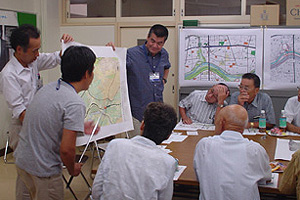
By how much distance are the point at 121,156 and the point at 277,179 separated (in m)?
1.13

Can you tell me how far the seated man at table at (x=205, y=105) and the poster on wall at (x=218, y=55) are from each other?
3.00ft

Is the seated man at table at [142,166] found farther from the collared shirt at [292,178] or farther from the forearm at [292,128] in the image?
the forearm at [292,128]

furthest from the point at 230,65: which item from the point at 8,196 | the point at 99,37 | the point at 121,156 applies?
the point at 121,156

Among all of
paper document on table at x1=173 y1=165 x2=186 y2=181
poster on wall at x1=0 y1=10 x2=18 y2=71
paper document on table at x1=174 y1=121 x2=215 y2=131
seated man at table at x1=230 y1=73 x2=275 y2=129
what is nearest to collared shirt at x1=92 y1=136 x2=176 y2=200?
paper document on table at x1=173 y1=165 x2=186 y2=181

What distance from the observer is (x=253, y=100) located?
3.80 metres

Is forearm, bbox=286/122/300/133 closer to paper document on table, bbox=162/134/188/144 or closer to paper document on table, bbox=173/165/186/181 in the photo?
paper document on table, bbox=162/134/188/144

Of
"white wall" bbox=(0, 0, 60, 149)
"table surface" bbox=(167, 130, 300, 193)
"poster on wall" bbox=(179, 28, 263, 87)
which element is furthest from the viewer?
"white wall" bbox=(0, 0, 60, 149)

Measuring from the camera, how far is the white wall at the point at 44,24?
5.18 meters

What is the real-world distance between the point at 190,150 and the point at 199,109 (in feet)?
4.00

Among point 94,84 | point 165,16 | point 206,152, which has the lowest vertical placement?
point 206,152

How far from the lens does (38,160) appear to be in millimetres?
1854

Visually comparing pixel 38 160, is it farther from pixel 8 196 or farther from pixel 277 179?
pixel 8 196

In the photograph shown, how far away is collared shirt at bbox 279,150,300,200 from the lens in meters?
2.01

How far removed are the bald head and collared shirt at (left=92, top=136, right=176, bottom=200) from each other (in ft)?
1.84
